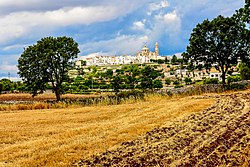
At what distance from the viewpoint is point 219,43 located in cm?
3662

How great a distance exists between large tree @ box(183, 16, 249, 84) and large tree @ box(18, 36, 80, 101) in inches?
963

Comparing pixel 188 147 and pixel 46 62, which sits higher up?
pixel 46 62

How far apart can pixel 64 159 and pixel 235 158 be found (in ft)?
12.0

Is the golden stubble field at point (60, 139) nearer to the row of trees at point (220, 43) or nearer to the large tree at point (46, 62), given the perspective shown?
the row of trees at point (220, 43)

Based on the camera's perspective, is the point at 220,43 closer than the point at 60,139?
No

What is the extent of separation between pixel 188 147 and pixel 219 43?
28.9 metres

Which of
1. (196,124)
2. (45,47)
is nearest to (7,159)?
A: (196,124)

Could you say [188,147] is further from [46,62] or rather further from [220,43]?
[46,62]

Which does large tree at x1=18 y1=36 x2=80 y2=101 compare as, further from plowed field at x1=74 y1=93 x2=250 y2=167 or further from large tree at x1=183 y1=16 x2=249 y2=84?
plowed field at x1=74 y1=93 x2=250 y2=167

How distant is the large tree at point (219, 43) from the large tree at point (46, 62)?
24.5 meters

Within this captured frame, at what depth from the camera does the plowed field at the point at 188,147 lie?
800cm

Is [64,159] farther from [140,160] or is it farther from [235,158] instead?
[235,158]

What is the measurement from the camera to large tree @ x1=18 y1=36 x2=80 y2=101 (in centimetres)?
5656

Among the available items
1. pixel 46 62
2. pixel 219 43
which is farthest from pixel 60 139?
pixel 46 62
